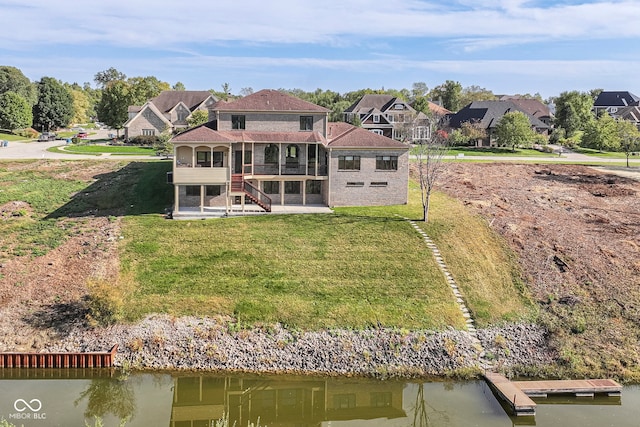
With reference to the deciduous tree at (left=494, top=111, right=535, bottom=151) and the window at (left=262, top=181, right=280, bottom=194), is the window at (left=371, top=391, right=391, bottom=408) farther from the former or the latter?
the deciduous tree at (left=494, top=111, right=535, bottom=151)

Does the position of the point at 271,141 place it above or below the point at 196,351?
above

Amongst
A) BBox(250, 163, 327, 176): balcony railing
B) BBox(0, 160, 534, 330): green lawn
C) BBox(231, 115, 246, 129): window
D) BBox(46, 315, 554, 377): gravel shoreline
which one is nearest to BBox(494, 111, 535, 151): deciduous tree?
BBox(0, 160, 534, 330): green lawn

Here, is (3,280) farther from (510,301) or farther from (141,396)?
(510,301)

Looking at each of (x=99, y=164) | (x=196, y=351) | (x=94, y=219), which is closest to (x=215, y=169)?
(x=94, y=219)

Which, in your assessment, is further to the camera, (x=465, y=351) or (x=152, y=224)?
(x=152, y=224)

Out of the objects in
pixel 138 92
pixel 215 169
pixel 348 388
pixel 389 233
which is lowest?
pixel 348 388

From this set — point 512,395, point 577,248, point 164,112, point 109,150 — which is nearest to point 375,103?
point 164,112

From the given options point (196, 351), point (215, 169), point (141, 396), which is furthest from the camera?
point (215, 169)

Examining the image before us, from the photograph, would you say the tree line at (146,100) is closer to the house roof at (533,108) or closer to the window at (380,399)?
the house roof at (533,108)
